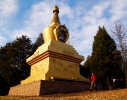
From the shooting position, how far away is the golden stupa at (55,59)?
63.1 feet

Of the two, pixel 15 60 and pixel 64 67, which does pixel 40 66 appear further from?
pixel 15 60

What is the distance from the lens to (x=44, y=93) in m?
14.7

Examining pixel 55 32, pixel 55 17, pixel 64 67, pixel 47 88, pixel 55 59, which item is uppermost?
pixel 55 17

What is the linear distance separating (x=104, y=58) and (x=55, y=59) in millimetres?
9785

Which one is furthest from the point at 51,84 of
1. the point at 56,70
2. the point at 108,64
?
the point at 108,64

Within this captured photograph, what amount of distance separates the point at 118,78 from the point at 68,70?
10.7 m

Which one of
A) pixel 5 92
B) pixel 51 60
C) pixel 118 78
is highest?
pixel 51 60

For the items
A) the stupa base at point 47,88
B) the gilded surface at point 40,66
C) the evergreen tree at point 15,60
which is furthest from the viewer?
the evergreen tree at point 15,60

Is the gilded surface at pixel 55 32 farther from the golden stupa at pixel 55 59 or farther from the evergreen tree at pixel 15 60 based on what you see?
the evergreen tree at pixel 15 60

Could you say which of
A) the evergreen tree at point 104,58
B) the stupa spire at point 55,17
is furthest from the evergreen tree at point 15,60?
the evergreen tree at point 104,58

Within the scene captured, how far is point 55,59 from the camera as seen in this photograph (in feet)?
65.8

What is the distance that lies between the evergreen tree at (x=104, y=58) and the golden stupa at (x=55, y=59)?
5.47m

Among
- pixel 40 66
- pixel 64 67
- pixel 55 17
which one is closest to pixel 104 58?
pixel 64 67

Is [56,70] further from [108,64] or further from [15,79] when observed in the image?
[15,79]
